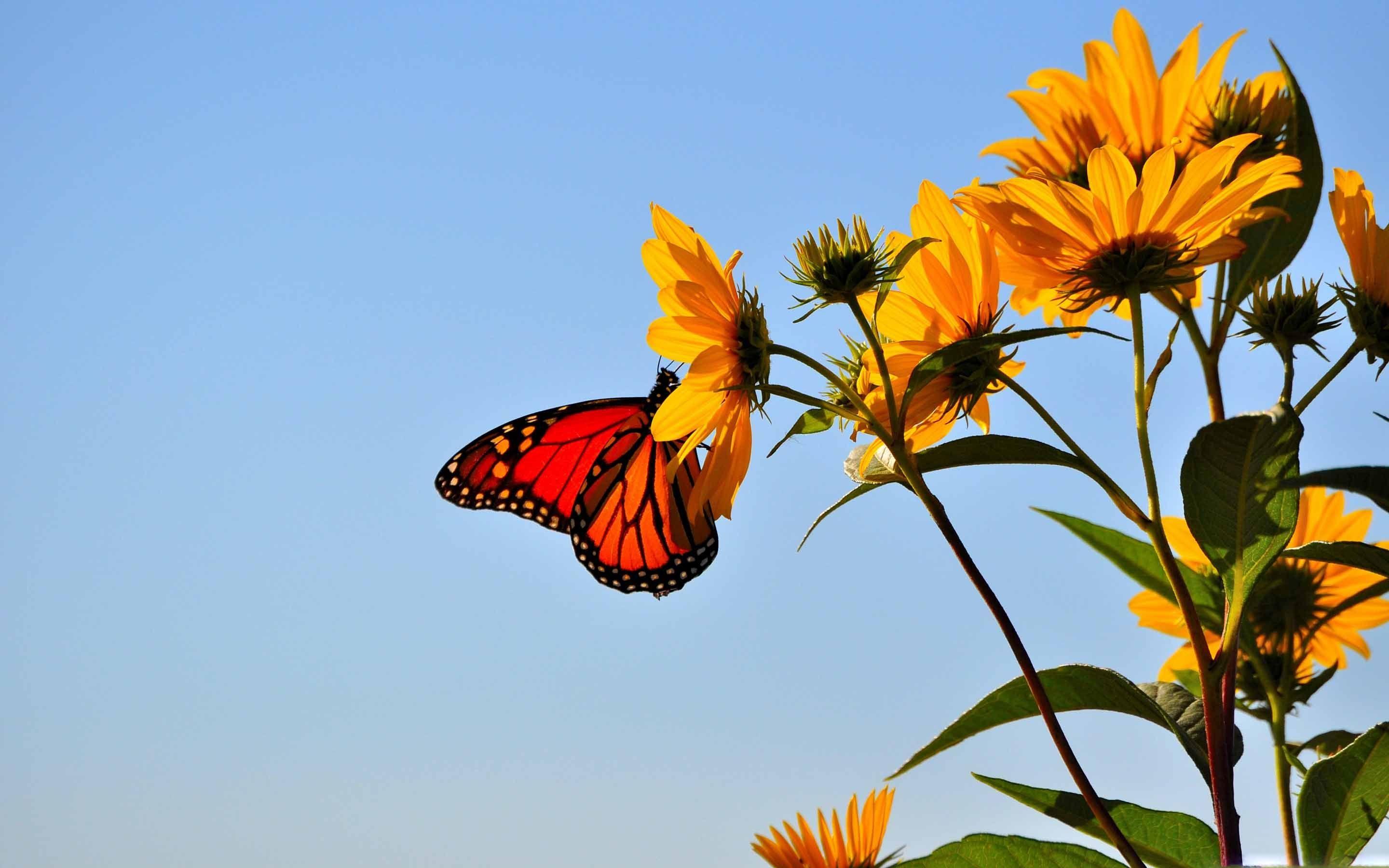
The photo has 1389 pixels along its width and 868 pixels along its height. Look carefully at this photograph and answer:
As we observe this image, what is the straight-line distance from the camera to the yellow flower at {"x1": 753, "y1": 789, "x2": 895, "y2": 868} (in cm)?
128

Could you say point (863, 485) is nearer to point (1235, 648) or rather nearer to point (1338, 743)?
point (1235, 648)

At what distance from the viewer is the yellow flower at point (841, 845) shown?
128 cm

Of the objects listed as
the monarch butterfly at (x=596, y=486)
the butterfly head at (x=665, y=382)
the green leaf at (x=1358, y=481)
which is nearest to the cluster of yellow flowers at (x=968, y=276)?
the green leaf at (x=1358, y=481)

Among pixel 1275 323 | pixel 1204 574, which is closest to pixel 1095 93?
pixel 1275 323

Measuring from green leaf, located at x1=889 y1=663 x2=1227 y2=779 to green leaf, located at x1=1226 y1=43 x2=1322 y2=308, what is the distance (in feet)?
1.37

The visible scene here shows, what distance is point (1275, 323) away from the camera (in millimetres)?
1042

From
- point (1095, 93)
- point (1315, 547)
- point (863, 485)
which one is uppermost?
point (1095, 93)

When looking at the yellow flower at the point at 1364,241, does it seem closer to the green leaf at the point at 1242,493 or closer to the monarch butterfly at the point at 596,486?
the green leaf at the point at 1242,493

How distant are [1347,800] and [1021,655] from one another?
0.33 meters

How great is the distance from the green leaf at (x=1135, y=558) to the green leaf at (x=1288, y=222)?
0.27 metres

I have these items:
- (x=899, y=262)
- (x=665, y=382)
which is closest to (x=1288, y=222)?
(x=899, y=262)

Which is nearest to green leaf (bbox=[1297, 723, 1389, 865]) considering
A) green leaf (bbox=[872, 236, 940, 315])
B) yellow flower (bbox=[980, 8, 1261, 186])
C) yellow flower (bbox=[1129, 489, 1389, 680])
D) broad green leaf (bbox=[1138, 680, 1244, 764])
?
broad green leaf (bbox=[1138, 680, 1244, 764])

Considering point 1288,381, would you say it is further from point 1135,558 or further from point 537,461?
point 537,461

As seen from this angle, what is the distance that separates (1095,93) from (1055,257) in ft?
1.35
